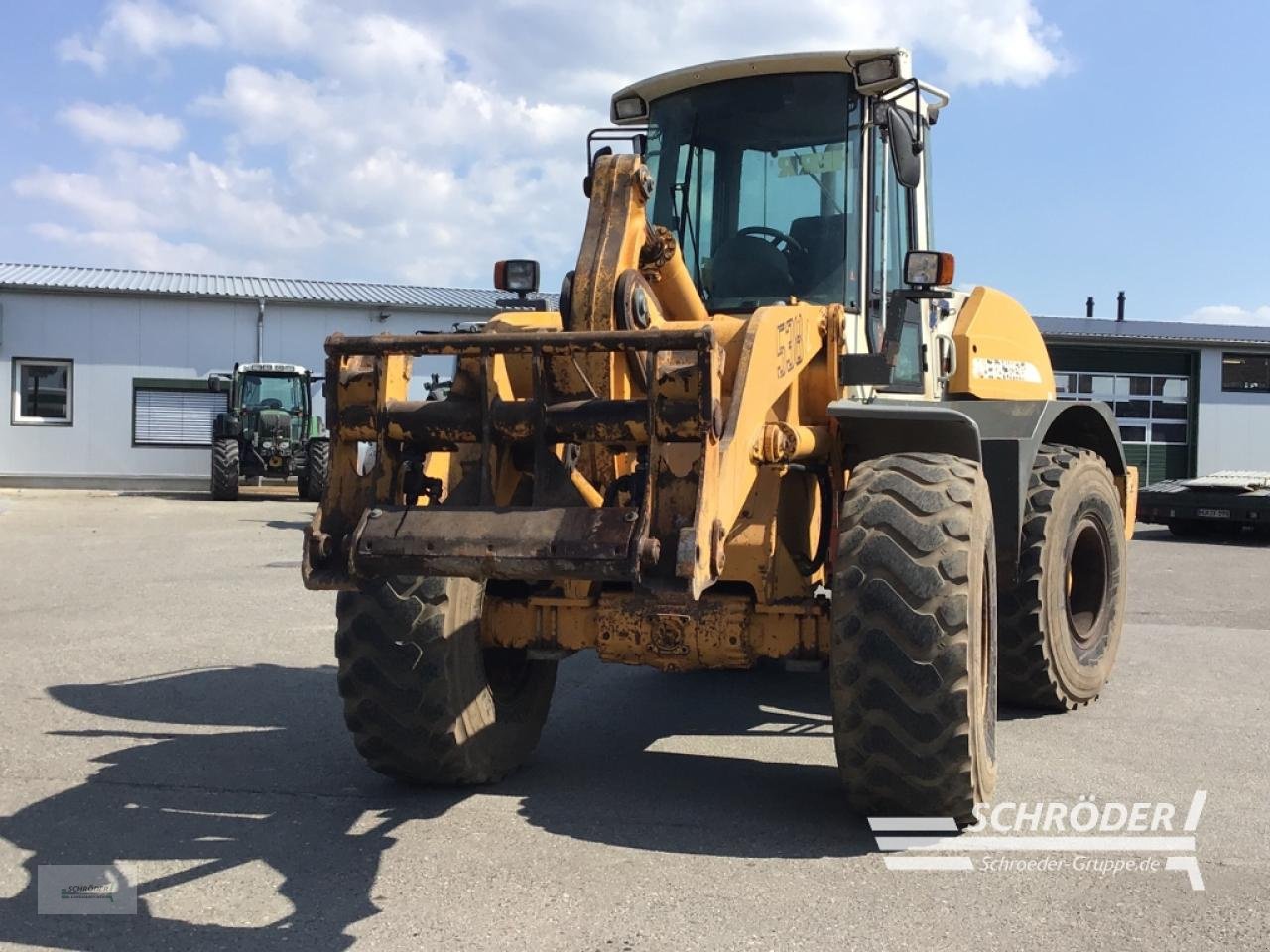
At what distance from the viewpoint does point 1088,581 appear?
7488mm

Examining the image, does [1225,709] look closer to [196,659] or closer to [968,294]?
[968,294]

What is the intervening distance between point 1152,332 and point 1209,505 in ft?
43.3

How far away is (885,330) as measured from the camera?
6.00 meters

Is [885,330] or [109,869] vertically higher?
[885,330]

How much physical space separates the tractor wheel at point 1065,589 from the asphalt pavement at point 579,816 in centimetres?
23

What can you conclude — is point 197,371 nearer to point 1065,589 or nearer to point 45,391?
point 45,391

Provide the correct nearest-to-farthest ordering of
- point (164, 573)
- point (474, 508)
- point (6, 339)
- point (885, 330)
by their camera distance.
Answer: point (474, 508) < point (885, 330) < point (164, 573) < point (6, 339)

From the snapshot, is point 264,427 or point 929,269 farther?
point 264,427

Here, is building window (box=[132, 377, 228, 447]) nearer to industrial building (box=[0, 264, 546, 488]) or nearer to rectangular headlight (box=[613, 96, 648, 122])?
industrial building (box=[0, 264, 546, 488])

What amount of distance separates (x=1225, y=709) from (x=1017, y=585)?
1.73 meters

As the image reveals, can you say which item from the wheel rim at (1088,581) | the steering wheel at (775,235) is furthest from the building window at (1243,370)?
the steering wheel at (775,235)

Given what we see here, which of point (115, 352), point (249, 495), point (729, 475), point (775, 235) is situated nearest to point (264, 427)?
point (249, 495)

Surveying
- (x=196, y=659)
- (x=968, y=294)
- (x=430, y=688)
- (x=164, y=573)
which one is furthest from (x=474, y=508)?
(x=164, y=573)

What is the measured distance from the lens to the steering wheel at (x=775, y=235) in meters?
6.07
